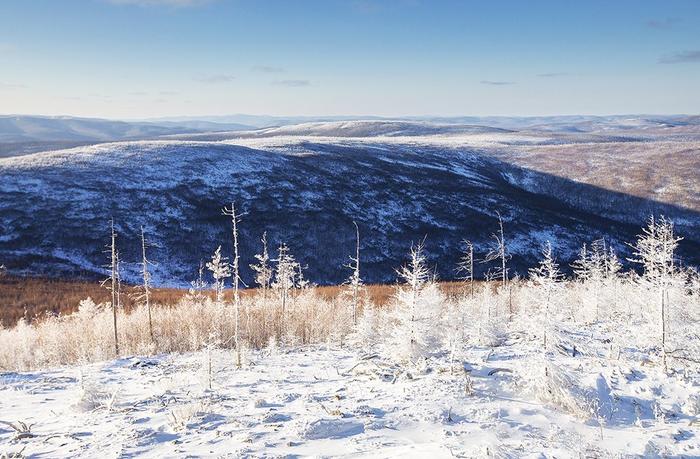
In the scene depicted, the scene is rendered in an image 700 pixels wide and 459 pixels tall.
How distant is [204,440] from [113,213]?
163 feet

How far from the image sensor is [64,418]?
1096 centimetres

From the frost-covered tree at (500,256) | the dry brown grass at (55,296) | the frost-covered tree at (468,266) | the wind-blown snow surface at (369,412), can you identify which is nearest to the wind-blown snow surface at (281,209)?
the frost-covered tree at (468,266)

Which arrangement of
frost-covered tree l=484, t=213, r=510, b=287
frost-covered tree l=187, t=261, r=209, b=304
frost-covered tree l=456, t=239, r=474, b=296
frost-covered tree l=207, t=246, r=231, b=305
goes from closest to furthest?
frost-covered tree l=207, t=246, r=231, b=305
frost-covered tree l=456, t=239, r=474, b=296
frost-covered tree l=484, t=213, r=510, b=287
frost-covered tree l=187, t=261, r=209, b=304

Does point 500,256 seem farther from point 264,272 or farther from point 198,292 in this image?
point 198,292

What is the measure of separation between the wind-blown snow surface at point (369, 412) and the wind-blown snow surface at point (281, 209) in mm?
32532

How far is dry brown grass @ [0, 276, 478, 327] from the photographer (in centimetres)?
3039

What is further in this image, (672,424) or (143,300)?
(143,300)

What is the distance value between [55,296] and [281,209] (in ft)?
103

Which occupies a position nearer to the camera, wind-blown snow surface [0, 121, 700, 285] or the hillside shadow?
the hillside shadow

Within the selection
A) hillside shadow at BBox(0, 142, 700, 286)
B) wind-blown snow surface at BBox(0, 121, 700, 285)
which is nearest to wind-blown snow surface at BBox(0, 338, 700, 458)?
hillside shadow at BBox(0, 142, 700, 286)

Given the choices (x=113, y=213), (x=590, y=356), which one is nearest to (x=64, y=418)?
(x=590, y=356)

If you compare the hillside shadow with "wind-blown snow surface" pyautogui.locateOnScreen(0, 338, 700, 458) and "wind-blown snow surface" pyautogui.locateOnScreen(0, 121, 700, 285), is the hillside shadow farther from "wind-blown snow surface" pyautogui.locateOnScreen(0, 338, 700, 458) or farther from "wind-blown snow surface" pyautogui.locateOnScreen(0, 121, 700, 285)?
"wind-blown snow surface" pyautogui.locateOnScreen(0, 338, 700, 458)

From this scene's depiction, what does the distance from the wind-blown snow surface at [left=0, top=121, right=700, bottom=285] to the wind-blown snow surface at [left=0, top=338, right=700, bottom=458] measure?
32.5m

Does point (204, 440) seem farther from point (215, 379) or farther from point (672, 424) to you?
point (672, 424)
